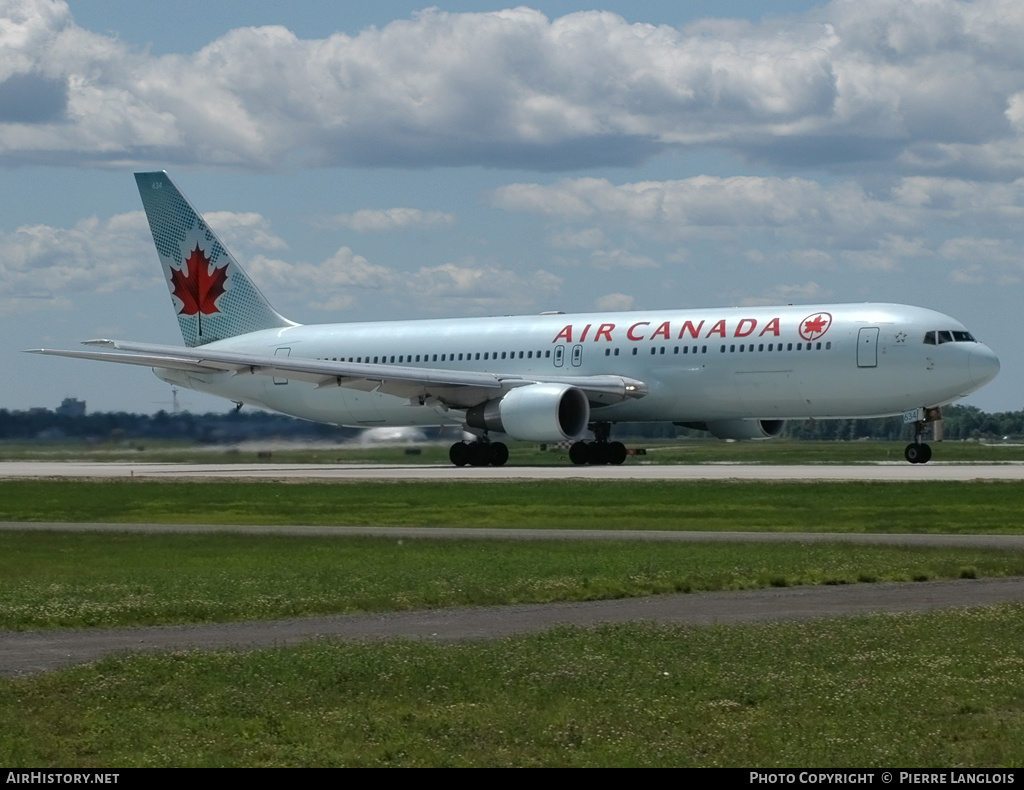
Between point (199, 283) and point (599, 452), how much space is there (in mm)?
16446

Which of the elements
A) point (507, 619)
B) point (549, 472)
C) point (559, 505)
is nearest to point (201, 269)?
point (549, 472)

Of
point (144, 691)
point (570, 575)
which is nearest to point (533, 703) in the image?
point (144, 691)

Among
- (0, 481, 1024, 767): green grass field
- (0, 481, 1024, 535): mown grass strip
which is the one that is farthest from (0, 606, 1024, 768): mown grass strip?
(0, 481, 1024, 535): mown grass strip

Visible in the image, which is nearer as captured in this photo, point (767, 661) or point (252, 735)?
point (252, 735)

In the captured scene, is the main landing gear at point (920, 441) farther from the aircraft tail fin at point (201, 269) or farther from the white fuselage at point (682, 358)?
the aircraft tail fin at point (201, 269)

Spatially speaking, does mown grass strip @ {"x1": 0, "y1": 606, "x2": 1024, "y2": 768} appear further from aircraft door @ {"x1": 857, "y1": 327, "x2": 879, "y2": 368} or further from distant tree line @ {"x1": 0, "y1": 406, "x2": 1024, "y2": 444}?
distant tree line @ {"x1": 0, "y1": 406, "x2": 1024, "y2": 444}

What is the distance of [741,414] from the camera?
4566cm

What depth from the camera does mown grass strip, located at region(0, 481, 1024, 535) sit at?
26188 mm

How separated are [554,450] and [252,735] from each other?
5004 cm

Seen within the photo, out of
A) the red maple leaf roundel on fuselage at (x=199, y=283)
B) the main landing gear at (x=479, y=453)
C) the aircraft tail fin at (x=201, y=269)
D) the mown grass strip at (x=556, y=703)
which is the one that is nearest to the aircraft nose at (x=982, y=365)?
the main landing gear at (x=479, y=453)

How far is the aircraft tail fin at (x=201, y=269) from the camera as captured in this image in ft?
182

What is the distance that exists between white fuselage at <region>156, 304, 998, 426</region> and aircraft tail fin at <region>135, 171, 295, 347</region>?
1.10 metres

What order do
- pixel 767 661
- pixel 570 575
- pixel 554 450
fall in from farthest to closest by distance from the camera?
pixel 554 450
pixel 570 575
pixel 767 661
